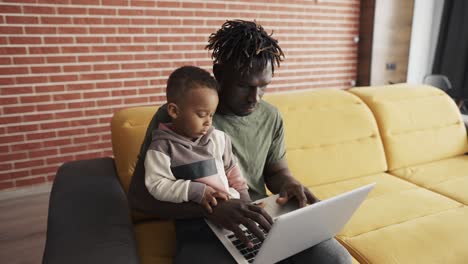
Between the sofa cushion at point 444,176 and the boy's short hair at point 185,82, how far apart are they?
4.23 ft

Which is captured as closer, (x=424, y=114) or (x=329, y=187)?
(x=329, y=187)

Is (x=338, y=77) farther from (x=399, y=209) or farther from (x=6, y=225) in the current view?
(x=6, y=225)

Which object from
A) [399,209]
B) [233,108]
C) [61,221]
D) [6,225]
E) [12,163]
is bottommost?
[6,225]

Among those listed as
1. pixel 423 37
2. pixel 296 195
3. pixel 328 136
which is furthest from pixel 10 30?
pixel 423 37

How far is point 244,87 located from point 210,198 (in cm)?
39

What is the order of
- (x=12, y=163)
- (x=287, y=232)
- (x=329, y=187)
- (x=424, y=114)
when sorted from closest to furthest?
(x=287, y=232) → (x=329, y=187) → (x=424, y=114) → (x=12, y=163)

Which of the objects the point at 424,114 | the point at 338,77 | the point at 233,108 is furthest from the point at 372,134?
the point at 338,77

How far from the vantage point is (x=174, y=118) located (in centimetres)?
111

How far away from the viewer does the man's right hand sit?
96cm

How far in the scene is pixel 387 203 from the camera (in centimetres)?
161

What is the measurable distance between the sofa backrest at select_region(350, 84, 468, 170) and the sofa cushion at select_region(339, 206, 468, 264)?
1.91 ft

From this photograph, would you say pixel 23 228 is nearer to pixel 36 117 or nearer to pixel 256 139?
pixel 36 117

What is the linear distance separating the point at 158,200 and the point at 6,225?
1.65 meters

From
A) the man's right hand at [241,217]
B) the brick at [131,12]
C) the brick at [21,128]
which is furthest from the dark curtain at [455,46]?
the brick at [21,128]
